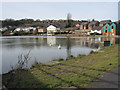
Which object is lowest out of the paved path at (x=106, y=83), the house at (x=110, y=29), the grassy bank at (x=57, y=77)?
the grassy bank at (x=57, y=77)

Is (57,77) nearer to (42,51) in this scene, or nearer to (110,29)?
(42,51)

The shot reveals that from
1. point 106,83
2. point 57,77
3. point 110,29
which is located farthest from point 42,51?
point 110,29

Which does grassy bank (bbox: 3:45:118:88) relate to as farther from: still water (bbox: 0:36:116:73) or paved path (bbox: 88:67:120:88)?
still water (bbox: 0:36:116:73)

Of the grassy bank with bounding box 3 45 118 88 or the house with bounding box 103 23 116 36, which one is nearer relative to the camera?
the grassy bank with bounding box 3 45 118 88

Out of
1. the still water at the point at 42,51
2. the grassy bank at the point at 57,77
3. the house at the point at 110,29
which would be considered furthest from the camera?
the house at the point at 110,29

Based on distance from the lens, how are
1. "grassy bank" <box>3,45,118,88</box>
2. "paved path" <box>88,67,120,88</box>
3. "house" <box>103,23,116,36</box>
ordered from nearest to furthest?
"paved path" <box>88,67,120,88</box> < "grassy bank" <box>3,45,118,88</box> < "house" <box>103,23,116,36</box>

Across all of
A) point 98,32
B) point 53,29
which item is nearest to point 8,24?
point 53,29

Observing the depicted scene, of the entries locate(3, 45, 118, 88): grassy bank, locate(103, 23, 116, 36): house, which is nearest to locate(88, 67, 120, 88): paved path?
locate(3, 45, 118, 88): grassy bank

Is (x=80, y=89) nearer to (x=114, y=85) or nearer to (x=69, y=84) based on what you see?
(x=69, y=84)

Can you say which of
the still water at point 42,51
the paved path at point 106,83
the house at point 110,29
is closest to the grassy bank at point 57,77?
the paved path at point 106,83

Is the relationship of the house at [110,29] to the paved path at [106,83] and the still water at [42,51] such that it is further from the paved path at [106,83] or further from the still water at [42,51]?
the paved path at [106,83]

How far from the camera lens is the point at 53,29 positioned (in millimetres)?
111625

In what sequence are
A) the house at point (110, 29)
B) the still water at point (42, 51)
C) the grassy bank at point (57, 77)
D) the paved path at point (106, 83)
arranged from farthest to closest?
the house at point (110, 29)
the still water at point (42, 51)
the grassy bank at point (57, 77)
the paved path at point (106, 83)

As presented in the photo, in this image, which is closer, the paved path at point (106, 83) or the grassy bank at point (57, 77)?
the paved path at point (106, 83)
